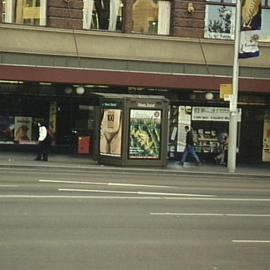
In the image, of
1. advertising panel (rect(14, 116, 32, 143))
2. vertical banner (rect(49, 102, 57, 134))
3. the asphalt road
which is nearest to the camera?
the asphalt road

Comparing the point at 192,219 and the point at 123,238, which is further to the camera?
the point at 192,219

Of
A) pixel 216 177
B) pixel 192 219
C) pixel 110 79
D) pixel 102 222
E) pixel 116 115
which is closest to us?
pixel 102 222

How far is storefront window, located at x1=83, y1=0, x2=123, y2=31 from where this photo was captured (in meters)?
28.6

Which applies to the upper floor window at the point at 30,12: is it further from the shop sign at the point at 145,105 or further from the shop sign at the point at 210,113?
the shop sign at the point at 210,113

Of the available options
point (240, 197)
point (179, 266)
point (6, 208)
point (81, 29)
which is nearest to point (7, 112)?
point (81, 29)

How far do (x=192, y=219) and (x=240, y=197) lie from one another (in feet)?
14.7

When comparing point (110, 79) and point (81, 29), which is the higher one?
point (81, 29)

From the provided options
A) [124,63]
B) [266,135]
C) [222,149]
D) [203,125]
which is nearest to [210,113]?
[203,125]

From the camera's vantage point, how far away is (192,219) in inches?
454

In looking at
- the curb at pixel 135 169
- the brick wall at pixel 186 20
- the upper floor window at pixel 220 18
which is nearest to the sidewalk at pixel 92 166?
the curb at pixel 135 169

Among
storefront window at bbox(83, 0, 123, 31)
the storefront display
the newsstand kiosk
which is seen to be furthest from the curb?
storefront window at bbox(83, 0, 123, 31)

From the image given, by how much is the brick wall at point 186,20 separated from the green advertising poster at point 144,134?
515 centimetres

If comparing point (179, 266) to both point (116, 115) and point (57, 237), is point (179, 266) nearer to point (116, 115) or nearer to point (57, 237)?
point (57, 237)

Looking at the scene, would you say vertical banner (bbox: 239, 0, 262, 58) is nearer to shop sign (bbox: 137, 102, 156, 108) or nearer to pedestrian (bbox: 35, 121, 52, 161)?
shop sign (bbox: 137, 102, 156, 108)
